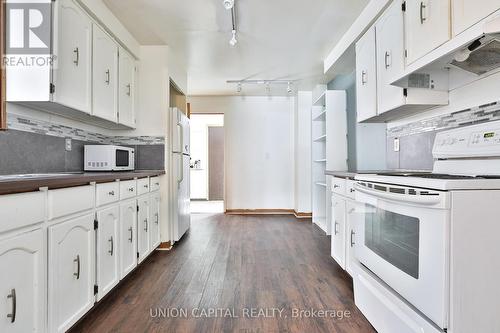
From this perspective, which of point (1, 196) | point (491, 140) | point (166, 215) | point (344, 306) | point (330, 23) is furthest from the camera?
point (166, 215)

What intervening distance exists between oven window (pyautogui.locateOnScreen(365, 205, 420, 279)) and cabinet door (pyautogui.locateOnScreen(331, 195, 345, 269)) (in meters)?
0.57

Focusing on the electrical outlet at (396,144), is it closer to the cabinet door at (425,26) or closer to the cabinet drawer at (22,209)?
the cabinet door at (425,26)

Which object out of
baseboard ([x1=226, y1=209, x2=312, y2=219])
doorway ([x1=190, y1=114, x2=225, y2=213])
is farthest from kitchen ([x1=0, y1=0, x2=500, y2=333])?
doorway ([x1=190, y1=114, x2=225, y2=213])

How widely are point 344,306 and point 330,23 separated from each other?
256 cm

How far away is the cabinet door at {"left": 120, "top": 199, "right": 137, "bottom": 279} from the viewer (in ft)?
6.76

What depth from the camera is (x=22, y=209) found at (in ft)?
3.59

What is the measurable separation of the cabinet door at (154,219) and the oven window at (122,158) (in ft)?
1.43

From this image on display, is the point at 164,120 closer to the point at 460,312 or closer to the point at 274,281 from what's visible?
the point at 274,281

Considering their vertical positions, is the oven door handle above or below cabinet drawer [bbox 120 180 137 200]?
above

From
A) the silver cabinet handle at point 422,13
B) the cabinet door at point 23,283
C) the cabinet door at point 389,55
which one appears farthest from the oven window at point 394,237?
the cabinet door at point 23,283

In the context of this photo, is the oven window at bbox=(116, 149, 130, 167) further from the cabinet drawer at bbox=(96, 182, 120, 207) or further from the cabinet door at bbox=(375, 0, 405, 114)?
the cabinet door at bbox=(375, 0, 405, 114)

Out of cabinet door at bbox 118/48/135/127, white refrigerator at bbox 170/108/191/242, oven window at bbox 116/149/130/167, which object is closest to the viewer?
oven window at bbox 116/149/130/167

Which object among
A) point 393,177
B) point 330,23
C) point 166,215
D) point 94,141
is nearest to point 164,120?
point 94,141

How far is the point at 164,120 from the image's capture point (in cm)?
311
